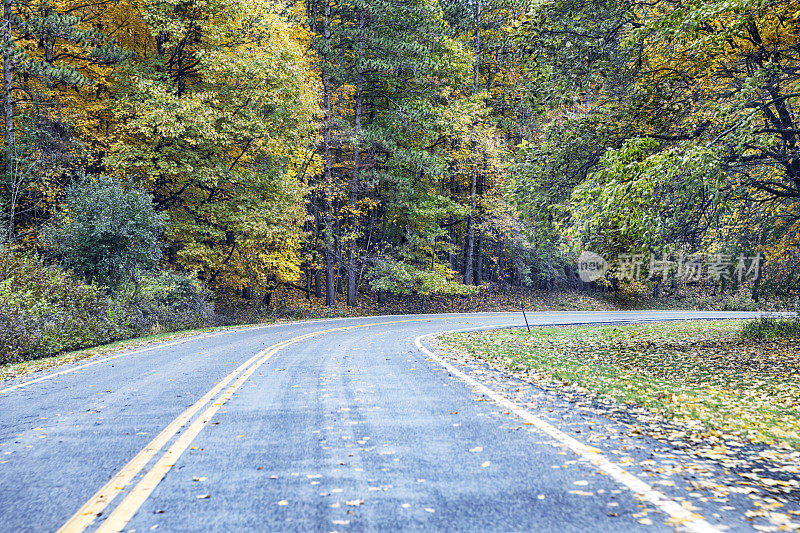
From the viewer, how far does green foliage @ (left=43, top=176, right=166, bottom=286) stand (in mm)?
16062

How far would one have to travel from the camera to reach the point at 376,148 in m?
28.9

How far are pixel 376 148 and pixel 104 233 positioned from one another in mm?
15958

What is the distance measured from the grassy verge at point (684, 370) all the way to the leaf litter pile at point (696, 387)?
2 centimetres

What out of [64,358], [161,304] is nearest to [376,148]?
[161,304]

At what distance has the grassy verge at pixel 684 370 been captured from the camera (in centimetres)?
595

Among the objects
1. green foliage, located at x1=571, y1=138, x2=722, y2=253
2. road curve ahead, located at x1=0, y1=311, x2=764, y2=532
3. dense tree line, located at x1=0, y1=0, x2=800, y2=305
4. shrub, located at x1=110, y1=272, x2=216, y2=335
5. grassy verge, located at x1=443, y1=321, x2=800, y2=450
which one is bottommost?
grassy verge, located at x1=443, y1=321, x2=800, y2=450

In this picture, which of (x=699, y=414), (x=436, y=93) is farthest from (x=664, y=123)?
(x=436, y=93)

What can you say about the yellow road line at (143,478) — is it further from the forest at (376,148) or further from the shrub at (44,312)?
the shrub at (44,312)

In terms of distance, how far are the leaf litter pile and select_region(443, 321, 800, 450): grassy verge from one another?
17mm

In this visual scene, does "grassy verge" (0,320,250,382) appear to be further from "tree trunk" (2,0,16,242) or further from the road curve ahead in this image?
"tree trunk" (2,0,16,242)

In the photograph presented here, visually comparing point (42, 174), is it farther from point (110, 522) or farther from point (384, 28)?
point (110, 522)

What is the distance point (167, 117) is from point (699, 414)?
753 inches

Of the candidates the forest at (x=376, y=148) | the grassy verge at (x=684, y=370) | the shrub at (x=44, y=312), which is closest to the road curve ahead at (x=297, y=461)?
the grassy verge at (x=684, y=370)

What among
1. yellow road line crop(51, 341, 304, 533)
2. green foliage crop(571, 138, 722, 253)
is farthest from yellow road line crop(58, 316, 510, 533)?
green foliage crop(571, 138, 722, 253)
